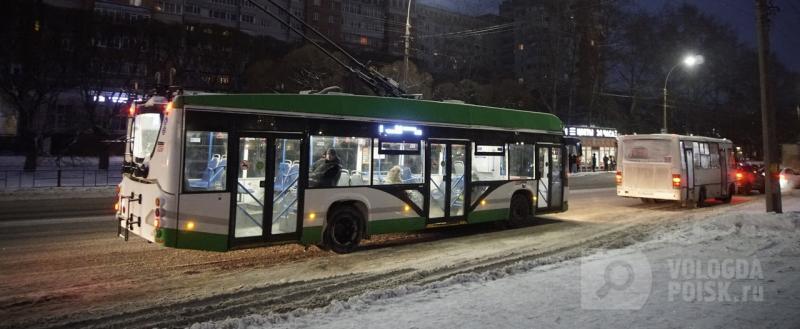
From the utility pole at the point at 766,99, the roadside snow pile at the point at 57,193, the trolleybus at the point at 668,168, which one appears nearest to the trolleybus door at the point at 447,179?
the utility pole at the point at 766,99

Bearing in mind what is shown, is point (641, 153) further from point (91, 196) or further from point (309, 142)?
point (91, 196)

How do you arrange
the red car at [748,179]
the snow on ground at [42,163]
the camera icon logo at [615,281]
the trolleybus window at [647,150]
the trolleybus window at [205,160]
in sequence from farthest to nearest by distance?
the snow on ground at [42,163], the red car at [748,179], the trolleybus window at [647,150], the trolleybus window at [205,160], the camera icon logo at [615,281]

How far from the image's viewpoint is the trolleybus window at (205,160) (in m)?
7.87


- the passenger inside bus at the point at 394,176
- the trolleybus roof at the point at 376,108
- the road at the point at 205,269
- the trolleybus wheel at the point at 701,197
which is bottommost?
the road at the point at 205,269

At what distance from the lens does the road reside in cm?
637

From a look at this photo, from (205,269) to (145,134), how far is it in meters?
2.43

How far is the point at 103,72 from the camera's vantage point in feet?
128

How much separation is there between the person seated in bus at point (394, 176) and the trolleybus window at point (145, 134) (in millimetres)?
4151

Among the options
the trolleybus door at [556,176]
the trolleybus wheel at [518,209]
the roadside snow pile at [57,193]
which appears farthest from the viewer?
the roadside snow pile at [57,193]

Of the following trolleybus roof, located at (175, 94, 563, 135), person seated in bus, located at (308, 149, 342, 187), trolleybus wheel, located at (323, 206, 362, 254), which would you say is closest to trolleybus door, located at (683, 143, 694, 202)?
trolleybus roof, located at (175, 94, 563, 135)

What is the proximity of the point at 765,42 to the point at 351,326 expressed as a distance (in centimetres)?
1505

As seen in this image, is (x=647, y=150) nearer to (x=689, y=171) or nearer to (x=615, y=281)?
(x=689, y=171)

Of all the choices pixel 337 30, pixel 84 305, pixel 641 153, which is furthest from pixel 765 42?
pixel 337 30

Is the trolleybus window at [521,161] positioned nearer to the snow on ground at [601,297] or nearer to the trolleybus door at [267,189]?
the snow on ground at [601,297]
